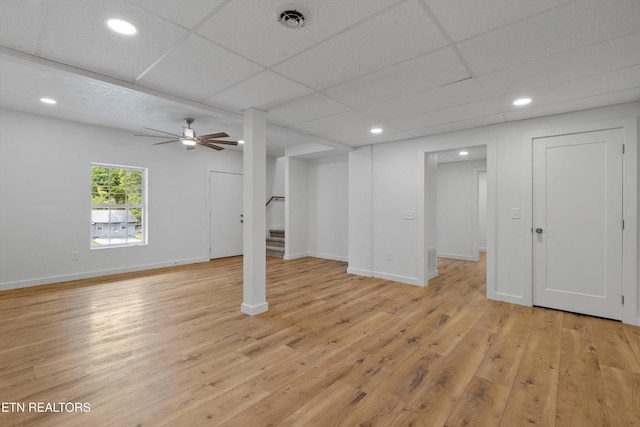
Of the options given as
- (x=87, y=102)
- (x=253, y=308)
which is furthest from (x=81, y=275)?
(x=253, y=308)

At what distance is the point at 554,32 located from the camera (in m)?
1.95

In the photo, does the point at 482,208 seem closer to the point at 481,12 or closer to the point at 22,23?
the point at 481,12

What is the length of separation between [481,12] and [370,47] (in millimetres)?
718

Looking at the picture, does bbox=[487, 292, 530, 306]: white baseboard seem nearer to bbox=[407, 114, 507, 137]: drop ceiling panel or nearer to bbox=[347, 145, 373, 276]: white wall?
bbox=[347, 145, 373, 276]: white wall

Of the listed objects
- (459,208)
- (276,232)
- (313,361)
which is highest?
(459,208)

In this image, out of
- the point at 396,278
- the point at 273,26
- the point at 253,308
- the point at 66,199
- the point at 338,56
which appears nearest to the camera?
the point at 273,26

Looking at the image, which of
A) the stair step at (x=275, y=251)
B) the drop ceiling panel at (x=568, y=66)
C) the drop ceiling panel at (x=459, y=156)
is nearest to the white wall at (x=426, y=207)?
the drop ceiling panel at (x=568, y=66)

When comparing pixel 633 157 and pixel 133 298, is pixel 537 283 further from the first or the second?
pixel 133 298

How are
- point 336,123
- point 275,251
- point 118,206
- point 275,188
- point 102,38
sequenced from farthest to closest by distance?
point 275,188 < point 275,251 < point 118,206 < point 336,123 < point 102,38

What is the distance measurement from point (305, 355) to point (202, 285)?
279 cm

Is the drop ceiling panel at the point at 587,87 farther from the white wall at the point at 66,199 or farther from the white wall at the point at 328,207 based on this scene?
the white wall at the point at 66,199

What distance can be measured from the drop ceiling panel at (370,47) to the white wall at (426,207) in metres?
2.49

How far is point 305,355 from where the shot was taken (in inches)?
98.7

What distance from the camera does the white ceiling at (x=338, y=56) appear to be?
5.83 feet
